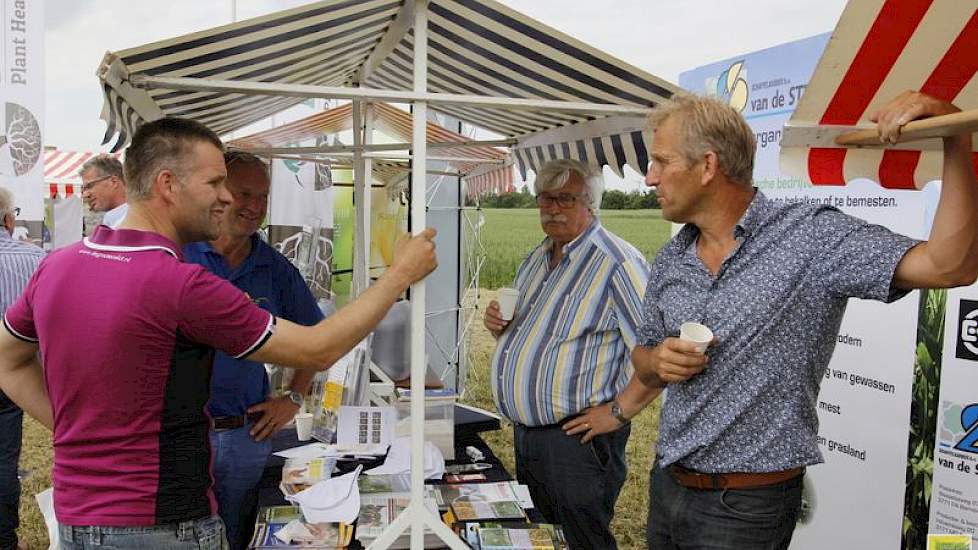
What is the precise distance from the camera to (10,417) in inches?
147

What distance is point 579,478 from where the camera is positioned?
276 centimetres

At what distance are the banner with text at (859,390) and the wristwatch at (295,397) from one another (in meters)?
1.88

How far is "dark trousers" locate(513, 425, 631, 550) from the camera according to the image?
2746 mm

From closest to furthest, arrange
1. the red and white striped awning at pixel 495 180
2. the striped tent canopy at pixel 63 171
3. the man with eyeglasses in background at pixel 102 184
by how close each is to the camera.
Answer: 1. the man with eyeglasses in background at pixel 102 184
2. the red and white striped awning at pixel 495 180
3. the striped tent canopy at pixel 63 171

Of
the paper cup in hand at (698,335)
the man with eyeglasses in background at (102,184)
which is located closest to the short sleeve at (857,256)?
the paper cup in hand at (698,335)

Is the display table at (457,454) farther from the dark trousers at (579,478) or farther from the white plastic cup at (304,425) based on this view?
the dark trousers at (579,478)

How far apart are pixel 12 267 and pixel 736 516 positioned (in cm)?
364

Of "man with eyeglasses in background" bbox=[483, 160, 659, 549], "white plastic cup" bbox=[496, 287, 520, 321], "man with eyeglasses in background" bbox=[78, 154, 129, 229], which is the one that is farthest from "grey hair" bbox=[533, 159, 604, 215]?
"man with eyeglasses in background" bbox=[78, 154, 129, 229]

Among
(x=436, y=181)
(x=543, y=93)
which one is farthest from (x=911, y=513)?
(x=436, y=181)

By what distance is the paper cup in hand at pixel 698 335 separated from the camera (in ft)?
5.26

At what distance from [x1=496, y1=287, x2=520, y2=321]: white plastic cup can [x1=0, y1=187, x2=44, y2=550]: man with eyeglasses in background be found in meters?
2.41

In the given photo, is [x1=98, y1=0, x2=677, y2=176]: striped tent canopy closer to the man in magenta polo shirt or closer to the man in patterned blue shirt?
the man in magenta polo shirt

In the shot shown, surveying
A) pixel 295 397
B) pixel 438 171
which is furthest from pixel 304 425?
pixel 438 171

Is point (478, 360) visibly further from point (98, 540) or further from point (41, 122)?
point (98, 540)
